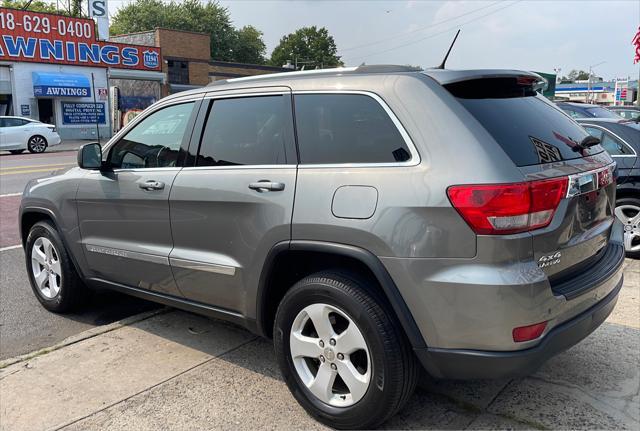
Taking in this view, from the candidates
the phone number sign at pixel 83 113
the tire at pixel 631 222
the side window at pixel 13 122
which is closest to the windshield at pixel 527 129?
the tire at pixel 631 222

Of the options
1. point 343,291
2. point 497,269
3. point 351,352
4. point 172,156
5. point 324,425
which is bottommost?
point 324,425

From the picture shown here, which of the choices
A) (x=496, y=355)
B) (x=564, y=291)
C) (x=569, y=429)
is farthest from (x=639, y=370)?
(x=496, y=355)

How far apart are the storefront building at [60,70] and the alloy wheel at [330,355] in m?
26.3

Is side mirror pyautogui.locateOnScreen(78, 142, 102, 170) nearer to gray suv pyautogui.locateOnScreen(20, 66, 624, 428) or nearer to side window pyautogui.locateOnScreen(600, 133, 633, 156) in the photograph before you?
gray suv pyautogui.locateOnScreen(20, 66, 624, 428)

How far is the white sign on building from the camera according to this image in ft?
111

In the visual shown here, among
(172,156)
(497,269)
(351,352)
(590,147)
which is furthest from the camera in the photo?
(172,156)

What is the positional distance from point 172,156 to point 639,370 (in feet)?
10.8

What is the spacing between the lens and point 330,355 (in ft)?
9.54

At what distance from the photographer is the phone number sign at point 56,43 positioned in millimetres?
27469

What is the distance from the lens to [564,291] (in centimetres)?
262

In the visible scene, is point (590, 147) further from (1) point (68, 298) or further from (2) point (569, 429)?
(1) point (68, 298)

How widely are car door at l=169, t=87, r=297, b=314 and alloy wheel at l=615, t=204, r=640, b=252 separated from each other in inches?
198

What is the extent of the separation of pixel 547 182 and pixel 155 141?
2622 mm

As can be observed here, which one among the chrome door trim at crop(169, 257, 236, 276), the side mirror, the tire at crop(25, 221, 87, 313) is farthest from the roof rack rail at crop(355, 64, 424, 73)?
the tire at crop(25, 221, 87, 313)
